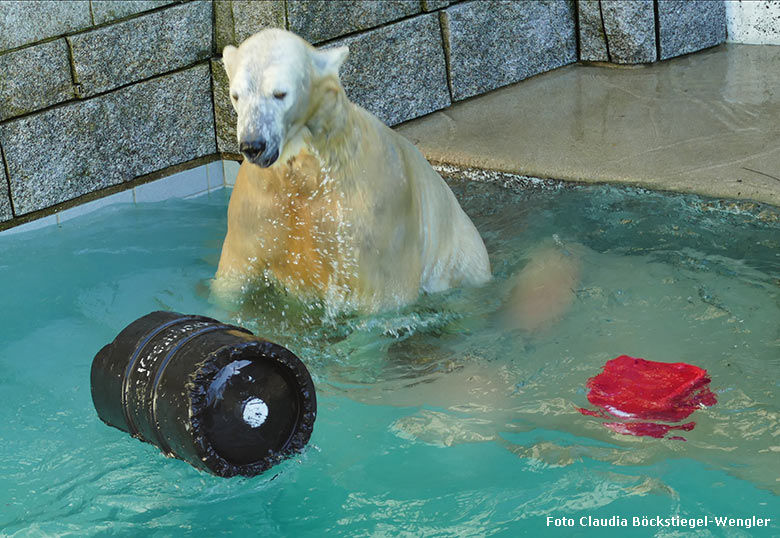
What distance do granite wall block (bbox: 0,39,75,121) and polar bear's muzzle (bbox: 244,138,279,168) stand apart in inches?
95.5

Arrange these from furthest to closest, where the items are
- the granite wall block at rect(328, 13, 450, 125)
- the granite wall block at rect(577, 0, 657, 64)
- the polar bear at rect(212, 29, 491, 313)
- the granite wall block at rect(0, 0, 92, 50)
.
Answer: the granite wall block at rect(577, 0, 657, 64) < the granite wall block at rect(328, 13, 450, 125) < the granite wall block at rect(0, 0, 92, 50) < the polar bear at rect(212, 29, 491, 313)

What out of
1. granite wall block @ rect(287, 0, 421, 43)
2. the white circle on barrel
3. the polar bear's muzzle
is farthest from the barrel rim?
granite wall block @ rect(287, 0, 421, 43)

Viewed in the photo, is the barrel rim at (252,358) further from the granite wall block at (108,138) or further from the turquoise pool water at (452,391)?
the granite wall block at (108,138)

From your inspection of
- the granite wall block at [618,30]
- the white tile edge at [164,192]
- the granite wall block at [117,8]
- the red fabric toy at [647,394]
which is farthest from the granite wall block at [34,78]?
the granite wall block at [618,30]

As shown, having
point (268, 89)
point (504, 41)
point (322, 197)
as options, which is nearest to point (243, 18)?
point (504, 41)

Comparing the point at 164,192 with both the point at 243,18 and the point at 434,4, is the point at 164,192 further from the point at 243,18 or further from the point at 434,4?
the point at 434,4

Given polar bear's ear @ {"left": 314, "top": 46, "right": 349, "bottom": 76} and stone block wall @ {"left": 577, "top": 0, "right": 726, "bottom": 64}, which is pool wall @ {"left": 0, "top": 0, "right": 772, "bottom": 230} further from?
polar bear's ear @ {"left": 314, "top": 46, "right": 349, "bottom": 76}

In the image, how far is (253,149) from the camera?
3275mm

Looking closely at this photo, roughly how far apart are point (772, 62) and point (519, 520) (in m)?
5.01

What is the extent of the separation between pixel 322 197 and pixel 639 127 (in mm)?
2970

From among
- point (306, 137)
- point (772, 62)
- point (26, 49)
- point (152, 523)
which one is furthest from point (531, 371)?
point (772, 62)

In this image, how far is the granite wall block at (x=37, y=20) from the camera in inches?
204

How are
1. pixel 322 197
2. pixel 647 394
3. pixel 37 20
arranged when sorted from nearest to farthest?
pixel 647 394 → pixel 322 197 → pixel 37 20

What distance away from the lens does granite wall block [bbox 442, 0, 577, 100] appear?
22.3ft
